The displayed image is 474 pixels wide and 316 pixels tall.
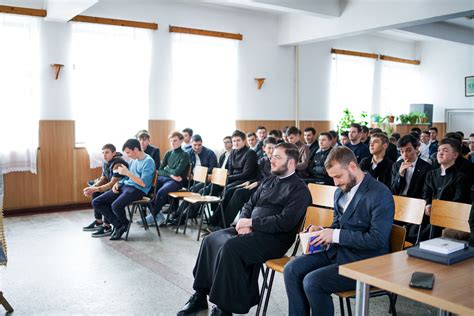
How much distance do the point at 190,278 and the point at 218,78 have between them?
4.86m

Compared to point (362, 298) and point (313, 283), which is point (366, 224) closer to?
point (313, 283)

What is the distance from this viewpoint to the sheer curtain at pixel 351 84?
9.85 meters

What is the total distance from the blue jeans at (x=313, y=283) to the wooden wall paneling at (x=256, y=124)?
596cm

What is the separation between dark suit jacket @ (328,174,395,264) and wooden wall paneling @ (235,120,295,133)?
6.00 m

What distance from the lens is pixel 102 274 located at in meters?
3.88

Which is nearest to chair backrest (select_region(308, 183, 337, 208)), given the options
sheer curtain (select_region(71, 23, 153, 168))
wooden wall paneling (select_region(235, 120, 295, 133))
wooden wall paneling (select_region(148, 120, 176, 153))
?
sheer curtain (select_region(71, 23, 153, 168))

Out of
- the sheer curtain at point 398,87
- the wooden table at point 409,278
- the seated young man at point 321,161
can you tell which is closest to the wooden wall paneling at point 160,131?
the seated young man at point 321,161

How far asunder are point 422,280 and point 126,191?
12.4ft

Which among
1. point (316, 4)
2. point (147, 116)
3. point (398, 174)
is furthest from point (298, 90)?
point (398, 174)

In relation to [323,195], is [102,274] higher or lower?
lower

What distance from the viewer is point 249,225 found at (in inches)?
119

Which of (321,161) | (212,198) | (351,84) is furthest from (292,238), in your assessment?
(351,84)

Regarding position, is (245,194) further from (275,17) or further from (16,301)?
(275,17)

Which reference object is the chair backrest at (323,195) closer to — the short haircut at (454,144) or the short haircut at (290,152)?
the short haircut at (290,152)
